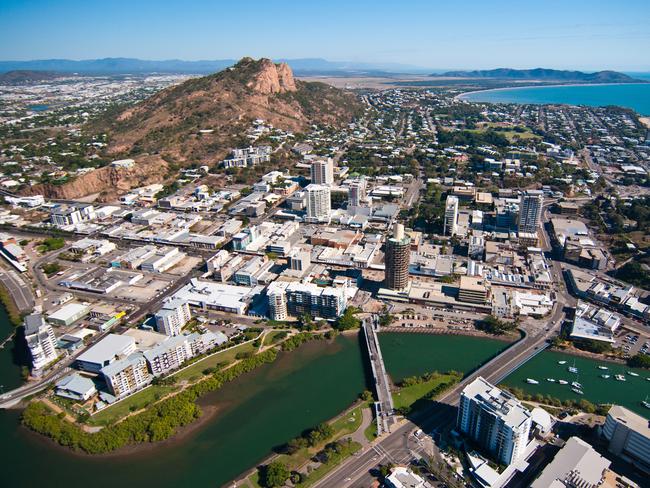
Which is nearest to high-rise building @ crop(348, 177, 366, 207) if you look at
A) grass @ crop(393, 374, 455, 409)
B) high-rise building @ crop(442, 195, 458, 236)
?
high-rise building @ crop(442, 195, 458, 236)

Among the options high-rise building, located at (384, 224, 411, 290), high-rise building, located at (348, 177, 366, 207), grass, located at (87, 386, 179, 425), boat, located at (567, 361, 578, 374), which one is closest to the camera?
grass, located at (87, 386, 179, 425)

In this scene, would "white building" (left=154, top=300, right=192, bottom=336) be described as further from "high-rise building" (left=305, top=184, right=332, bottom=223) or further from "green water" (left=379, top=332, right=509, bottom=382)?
"high-rise building" (left=305, top=184, right=332, bottom=223)

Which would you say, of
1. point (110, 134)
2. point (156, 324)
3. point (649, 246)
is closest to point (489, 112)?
point (649, 246)

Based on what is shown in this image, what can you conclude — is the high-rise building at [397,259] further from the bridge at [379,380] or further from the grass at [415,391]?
the grass at [415,391]

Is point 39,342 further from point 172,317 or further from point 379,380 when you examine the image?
point 379,380

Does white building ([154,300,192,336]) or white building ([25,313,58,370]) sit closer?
white building ([25,313,58,370])

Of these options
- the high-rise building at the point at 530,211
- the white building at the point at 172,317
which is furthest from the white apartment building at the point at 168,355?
the high-rise building at the point at 530,211

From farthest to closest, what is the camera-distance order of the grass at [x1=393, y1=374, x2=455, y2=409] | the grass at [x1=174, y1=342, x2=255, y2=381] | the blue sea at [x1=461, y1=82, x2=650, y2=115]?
the blue sea at [x1=461, y1=82, x2=650, y2=115]
the grass at [x1=174, y1=342, x2=255, y2=381]
the grass at [x1=393, y1=374, x2=455, y2=409]
